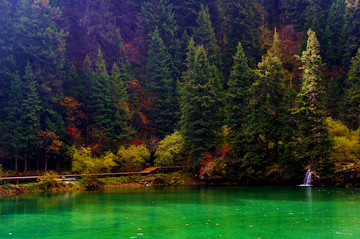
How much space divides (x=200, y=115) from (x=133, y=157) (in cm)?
844

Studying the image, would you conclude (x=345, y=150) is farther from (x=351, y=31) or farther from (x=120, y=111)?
(x=120, y=111)

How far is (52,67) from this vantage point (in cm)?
4975

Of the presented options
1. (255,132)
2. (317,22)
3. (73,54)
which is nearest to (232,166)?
(255,132)

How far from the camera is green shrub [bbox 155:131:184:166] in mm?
43844

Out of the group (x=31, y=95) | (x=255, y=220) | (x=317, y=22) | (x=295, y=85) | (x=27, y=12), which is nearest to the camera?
(x=255, y=220)

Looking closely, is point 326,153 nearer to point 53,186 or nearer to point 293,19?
point 53,186

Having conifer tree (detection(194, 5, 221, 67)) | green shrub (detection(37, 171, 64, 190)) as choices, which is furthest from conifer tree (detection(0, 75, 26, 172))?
conifer tree (detection(194, 5, 221, 67))

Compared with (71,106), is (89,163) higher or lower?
lower

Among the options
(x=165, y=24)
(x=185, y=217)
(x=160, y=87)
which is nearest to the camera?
(x=185, y=217)

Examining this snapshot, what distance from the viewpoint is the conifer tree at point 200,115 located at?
1715 inches

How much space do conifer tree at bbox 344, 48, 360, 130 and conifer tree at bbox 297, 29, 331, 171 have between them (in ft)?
22.8

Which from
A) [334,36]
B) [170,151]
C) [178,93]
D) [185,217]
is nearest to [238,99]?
[170,151]

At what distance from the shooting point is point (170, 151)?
147 ft

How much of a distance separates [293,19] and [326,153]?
3505cm
